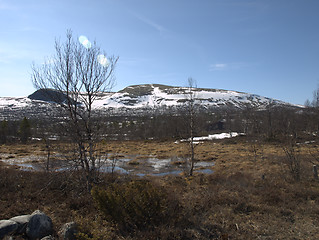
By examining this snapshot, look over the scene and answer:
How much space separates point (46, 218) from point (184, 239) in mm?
3910

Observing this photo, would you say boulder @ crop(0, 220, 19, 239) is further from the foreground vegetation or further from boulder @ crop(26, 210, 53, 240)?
the foreground vegetation

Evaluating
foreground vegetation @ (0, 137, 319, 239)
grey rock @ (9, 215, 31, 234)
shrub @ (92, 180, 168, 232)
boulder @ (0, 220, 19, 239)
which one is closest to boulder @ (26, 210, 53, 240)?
grey rock @ (9, 215, 31, 234)

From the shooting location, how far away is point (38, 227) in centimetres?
507

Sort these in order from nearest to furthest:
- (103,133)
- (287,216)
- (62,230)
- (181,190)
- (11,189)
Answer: (62,230)
(287,216)
(103,133)
(11,189)
(181,190)

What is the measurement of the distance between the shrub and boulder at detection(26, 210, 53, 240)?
1.42m

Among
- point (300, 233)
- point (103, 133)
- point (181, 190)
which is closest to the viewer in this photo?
point (300, 233)

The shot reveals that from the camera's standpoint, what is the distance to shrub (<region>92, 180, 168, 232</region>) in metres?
5.33

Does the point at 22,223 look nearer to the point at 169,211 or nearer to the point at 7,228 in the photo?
the point at 7,228

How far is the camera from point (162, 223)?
560cm

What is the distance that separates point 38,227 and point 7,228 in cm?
Result: 67

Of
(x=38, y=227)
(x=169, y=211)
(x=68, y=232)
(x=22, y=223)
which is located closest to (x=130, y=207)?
(x=169, y=211)

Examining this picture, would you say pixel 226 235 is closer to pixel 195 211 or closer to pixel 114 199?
pixel 195 211

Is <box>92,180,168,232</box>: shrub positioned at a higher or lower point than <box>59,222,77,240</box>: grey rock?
higher

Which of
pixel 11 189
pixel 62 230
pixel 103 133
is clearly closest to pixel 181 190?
pixel 103 133
